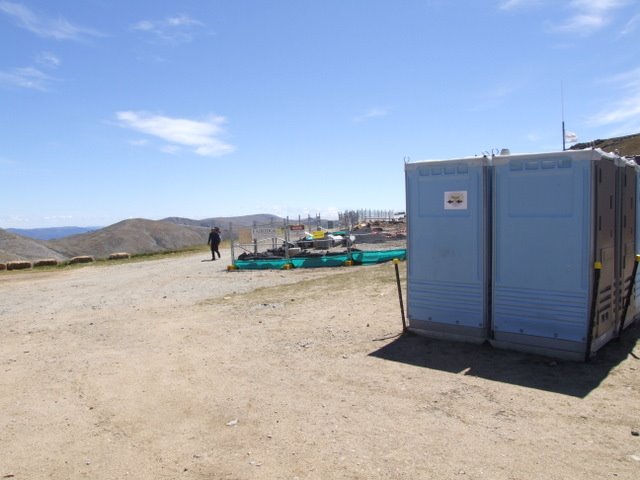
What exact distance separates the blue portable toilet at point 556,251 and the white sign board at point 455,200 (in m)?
0.39

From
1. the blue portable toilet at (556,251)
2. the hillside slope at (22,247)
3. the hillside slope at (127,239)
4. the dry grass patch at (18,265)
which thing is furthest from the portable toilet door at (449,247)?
the hillside slope at (127,239)

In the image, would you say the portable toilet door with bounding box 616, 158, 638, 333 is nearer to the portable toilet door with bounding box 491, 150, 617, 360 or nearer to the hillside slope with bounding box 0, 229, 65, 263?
the portable toilet door with bounding box 491, 150, 617, 360

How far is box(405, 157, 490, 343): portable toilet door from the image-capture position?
6801 millimetres

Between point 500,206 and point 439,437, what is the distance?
3.22m

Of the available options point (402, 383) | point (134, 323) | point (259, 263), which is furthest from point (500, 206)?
point (259, 263)

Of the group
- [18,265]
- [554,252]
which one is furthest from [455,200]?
[18,265]

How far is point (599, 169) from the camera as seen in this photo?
6062mm

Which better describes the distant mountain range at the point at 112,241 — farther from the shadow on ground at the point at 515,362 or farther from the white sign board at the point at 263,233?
the shadow on ground at the point at 515,362

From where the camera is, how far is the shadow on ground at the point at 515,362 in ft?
18.4

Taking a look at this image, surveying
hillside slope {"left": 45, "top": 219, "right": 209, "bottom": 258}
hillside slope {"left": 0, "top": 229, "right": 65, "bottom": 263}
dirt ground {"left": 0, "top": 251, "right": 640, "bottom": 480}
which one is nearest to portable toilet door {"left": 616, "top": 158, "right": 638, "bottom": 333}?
dirt ground {"left": 0, "top": 251, "right": 640, "bottom": 480}

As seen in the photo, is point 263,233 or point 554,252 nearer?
point 554,252

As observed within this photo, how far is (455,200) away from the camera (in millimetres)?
6977

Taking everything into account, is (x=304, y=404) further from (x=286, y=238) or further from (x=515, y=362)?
(x=286, y=238)

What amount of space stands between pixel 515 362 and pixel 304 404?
259 cm
